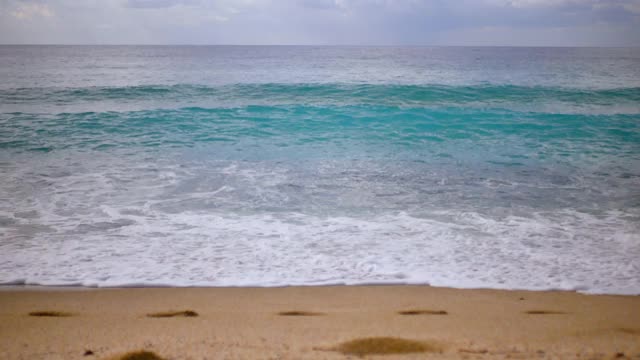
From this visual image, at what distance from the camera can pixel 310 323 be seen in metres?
3.52

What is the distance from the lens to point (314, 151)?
12242 mm

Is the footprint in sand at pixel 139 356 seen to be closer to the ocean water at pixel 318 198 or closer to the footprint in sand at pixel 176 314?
the footprint in sand at pixel 176 314

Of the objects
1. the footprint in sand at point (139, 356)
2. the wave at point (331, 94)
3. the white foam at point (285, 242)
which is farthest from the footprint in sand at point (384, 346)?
the wave at point (331, 94)

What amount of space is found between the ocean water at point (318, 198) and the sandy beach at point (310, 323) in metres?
0.32

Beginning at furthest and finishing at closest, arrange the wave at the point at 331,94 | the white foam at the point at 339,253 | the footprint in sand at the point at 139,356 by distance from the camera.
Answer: the wave at the point at 331,94
the white foam at the point at 339,253
the footprint in sand at the point at 139,356

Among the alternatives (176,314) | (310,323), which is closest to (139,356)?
(176,314)

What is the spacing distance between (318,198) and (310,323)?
14.1ft

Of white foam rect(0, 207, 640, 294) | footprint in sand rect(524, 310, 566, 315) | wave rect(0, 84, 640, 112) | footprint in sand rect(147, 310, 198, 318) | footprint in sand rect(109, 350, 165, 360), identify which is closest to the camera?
footprint in sand rect(109, 350, 165, 360)

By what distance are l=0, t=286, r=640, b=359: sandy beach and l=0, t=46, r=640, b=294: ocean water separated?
0.32 meters

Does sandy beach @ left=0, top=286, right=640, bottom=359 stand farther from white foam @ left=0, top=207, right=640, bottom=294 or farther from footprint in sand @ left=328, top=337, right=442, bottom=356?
white foam @ left=0, top=207, right=640, bottom=294

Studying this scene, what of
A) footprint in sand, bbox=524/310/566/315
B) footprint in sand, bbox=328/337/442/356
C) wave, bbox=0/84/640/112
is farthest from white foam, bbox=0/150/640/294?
wave, bbox=0/84/640/112

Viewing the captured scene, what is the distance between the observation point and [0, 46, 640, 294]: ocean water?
493 cm

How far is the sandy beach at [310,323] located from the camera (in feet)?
9.73

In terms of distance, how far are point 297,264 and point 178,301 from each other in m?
1.42
